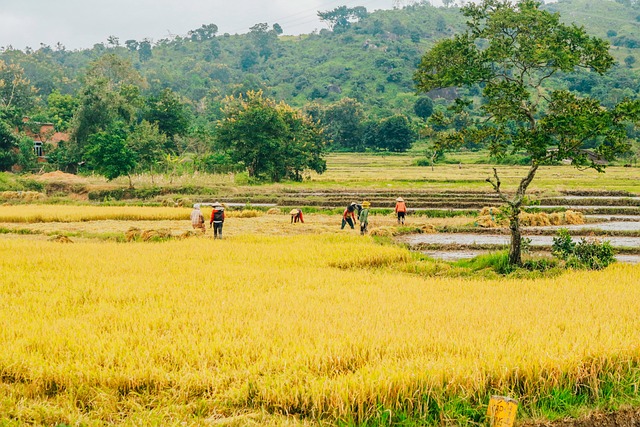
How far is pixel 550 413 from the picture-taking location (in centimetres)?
538

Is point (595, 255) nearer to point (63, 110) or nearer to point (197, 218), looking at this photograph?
point (197, 218)

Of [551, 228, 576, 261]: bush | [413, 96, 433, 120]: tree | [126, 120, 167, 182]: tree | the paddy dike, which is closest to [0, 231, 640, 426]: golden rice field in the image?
[551, 228, 576, 261]: bush

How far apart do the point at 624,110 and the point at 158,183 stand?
27817mm

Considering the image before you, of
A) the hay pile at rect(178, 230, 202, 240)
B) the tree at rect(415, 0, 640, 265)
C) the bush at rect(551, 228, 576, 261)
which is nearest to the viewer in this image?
the tree at rect(415, 0, 640, 265)

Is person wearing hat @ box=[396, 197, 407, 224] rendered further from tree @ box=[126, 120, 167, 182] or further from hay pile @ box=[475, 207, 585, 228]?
tree @ box=[126, 120, 167, 182]

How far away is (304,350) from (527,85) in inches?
348

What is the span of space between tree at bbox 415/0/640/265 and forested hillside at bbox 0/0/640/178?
3252 cm

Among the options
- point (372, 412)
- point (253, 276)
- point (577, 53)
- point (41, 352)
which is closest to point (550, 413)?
point (372, 412)

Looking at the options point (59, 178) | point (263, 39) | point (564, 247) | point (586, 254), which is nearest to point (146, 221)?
point (564, 247)

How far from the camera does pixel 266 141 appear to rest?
38219mm

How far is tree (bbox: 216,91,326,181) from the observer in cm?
3878

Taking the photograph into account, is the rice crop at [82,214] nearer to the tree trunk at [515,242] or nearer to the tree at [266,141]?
the tree trunk at [515,242]

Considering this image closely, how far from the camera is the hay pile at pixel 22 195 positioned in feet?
98.5

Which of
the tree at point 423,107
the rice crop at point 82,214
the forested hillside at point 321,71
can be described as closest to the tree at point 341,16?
the forested hillside at point 321,71
